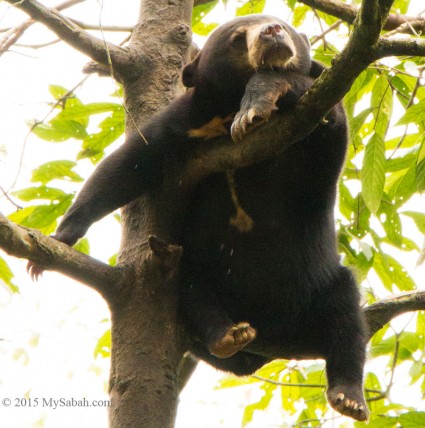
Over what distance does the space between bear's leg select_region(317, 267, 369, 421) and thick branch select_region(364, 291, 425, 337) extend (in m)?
0.17

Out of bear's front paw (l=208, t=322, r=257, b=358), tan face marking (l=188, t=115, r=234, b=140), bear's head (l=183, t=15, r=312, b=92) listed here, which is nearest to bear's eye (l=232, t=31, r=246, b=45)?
bear's head (l=183, t=15, r=312, b=92)

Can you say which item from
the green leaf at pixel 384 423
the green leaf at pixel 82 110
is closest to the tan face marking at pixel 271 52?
the green leaf at pixel 82 110

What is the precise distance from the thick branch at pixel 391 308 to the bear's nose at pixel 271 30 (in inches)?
55.0

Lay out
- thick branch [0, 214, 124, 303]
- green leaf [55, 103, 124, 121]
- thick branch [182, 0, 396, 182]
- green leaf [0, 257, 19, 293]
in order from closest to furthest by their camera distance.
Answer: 1. thick branch [182, 0, 396, 182]
2. thick branch [0, 214, 124, 303]
3. green leaf [0, 257, 19, 293]
4. green leaf [55, 103, 124, 121]

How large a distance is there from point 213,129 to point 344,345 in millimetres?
1313

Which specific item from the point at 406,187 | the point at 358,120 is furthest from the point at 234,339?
the point at 358,120

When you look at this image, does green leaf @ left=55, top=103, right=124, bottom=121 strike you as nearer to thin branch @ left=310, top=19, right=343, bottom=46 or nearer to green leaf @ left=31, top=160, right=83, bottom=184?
green leaf @ left=31, top=160, right=83, bottom=184

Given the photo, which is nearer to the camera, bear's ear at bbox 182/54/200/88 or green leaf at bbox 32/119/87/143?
green leaf at bbox 32/119/87/143

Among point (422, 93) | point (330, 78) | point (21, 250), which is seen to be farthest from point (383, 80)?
point (21, 250)

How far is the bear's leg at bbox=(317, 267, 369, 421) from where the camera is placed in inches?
140

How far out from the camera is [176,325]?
10.7 ft

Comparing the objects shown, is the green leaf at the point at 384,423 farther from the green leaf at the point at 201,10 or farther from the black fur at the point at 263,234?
the green leaf at the point at 201,10

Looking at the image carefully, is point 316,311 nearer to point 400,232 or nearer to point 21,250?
point 400,232

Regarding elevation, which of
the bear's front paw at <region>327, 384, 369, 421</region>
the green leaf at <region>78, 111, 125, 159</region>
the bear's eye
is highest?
the bear's eye
